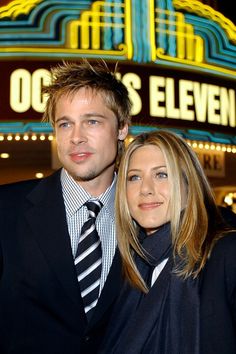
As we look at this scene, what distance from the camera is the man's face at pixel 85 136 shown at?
304cm

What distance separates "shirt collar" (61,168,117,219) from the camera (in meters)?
3.07

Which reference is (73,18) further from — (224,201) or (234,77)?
(224,201)

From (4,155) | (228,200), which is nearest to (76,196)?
(4,155)

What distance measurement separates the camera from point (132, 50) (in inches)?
342

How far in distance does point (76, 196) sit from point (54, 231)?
11.0 inches

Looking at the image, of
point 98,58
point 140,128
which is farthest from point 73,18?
point 140,128

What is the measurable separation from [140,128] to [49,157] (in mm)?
2570

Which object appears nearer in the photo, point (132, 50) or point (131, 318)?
point (131, 318)

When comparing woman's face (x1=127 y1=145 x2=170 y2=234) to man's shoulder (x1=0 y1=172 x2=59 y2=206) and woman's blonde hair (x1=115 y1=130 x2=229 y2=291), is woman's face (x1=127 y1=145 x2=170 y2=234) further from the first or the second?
man's shoulder (x1=0 y1=172 x2=59 y2=206)

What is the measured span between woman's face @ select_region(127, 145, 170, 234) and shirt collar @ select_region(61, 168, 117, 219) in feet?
0.92

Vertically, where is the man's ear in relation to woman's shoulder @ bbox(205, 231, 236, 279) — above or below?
above

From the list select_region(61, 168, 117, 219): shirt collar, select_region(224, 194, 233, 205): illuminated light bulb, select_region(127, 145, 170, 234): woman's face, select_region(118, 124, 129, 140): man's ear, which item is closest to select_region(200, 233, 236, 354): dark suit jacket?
select_region(127, 145, 170, 234): woman's face

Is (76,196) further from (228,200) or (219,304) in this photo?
(228,200)

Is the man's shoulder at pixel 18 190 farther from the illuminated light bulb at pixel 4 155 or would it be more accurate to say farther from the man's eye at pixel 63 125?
the illuminated light bulb at pixel 4 155
